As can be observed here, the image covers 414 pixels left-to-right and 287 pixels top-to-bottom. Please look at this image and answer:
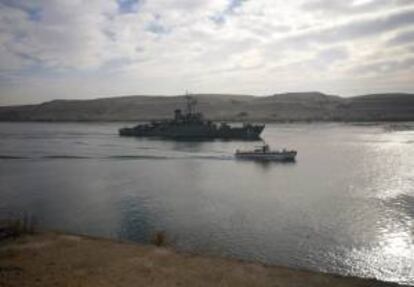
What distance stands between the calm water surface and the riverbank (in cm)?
369

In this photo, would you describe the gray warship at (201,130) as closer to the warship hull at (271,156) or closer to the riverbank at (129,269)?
the warship hull at (271,156)

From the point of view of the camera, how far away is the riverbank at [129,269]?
17.6m

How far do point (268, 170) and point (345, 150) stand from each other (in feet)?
93.8

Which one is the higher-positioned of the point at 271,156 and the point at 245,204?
the point at 271,156

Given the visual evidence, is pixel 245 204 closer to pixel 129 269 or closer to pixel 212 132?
pixel 129 269

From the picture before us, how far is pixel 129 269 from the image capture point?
18.9 meters

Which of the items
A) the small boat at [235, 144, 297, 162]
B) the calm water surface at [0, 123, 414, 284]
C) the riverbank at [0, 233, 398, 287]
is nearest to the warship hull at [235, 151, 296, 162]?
→ the small boat at [235, 144, 297, 162]

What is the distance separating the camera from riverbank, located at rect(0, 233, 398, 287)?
1759 cm

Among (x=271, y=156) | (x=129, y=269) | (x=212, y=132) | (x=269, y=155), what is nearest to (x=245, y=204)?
(x=129, y=269)

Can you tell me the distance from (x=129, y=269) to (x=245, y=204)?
19136 millimetres

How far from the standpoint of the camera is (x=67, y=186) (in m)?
47.0

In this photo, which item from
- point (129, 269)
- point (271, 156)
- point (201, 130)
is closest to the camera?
point (129, 269)

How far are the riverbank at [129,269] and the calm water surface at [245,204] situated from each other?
3694 millimetres

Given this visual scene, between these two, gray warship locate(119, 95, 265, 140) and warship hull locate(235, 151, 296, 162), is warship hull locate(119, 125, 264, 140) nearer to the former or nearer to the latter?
gray warship locate(119, 95, 265, 140)
